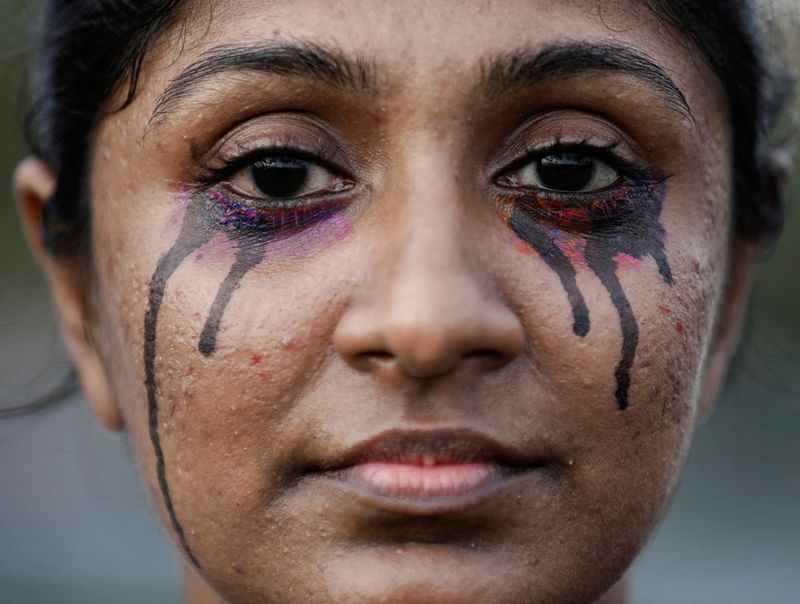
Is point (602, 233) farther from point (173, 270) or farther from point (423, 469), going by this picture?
point (173, 270)

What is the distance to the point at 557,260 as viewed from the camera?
2023mm

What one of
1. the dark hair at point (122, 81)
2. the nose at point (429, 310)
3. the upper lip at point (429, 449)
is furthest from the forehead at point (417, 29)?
the upper lip at point (429, 449)

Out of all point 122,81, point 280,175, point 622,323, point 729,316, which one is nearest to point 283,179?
point 280,175

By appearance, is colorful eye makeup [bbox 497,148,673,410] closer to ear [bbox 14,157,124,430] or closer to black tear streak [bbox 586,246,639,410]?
black tear streak [bbox 586,246,639,410]

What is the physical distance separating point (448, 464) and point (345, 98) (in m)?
0.69

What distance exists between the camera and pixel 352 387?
188 centimetres

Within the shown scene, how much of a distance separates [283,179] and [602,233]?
2.06 feet

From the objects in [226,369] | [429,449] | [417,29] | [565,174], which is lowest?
[429,449]

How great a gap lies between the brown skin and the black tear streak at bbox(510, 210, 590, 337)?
18 mm

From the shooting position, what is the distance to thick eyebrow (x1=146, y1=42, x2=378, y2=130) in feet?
6.45

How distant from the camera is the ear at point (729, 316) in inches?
98.3

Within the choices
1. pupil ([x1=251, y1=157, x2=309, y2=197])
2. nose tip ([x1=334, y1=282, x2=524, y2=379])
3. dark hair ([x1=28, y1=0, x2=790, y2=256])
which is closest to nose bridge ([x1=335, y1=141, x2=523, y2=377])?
nose tip ([x1=334, y1=282, x2=524, y2=379])

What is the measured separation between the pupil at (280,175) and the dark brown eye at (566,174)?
413 mm

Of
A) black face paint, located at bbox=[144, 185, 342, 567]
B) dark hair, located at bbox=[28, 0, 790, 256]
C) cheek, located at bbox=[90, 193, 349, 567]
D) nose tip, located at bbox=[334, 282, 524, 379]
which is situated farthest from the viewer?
dark hair, located at bbox=[28, 0, 790, 256]
